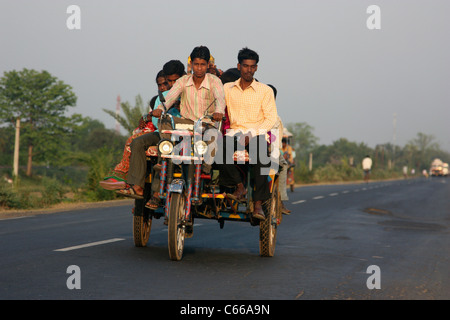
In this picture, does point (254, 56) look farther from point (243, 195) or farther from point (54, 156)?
point (54, 156)

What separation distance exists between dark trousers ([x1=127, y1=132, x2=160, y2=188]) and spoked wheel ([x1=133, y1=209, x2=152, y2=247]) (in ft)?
3.42

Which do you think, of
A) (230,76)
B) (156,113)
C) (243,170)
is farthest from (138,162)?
(230,76)

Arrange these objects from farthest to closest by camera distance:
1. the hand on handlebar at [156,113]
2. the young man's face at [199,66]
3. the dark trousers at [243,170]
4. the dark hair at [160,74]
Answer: the dark hair at [160,74], the young man's face at [199,66], the dark trousers at [243,170], the hand on handlebar at [156,113]

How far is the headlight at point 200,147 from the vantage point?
774cm

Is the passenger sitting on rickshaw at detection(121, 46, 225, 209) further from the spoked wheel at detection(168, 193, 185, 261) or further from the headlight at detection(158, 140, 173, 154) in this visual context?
the spoked wheel at detection(168, 193, 185, 261)

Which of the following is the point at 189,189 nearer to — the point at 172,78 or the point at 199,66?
the point at 199,66

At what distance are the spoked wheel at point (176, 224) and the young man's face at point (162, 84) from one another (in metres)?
2.36

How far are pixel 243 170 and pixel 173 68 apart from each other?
186 cm

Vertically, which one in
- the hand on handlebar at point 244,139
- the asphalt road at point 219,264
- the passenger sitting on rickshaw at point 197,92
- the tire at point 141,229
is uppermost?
the passenger sitting on rickshaw at point 197,92

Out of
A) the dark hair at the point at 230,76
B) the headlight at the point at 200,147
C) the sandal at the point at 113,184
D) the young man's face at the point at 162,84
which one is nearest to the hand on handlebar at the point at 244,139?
the headlight at the point at 200,147

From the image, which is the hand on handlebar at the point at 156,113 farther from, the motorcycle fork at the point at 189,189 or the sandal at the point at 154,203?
the sandal at the point at 154,203

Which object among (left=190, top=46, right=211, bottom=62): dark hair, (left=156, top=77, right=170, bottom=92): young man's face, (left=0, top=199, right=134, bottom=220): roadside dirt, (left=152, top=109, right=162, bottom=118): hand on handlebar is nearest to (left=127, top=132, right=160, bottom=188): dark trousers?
(left=152, top=109, right=162, bottom=118): hand on handlebar

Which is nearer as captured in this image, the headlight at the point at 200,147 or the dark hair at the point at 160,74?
the headlight at the point at 200,147

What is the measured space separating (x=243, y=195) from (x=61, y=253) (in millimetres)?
2429
